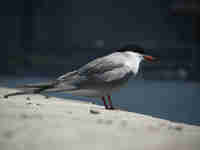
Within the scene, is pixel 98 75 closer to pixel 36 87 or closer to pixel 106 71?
pixel 106 71

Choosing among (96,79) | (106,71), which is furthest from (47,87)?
(106,71)

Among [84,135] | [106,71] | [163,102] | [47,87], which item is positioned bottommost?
[163,102]

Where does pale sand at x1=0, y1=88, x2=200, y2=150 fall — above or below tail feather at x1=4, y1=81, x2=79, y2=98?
below

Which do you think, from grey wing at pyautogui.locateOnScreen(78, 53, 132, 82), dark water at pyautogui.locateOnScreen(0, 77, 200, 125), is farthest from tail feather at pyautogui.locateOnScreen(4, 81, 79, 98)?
dark water at pyautogui.locateOnScreen(0, 77, 200, 125)

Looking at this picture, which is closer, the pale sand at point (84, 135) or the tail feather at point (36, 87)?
the pale sand at point (84, 135)

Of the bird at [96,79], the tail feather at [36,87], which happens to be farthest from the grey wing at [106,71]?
the tail feather at [36,87]

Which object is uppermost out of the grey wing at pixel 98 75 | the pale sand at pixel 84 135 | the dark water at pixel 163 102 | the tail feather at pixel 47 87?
the grey wing at pixel 98 75

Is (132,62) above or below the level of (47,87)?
above

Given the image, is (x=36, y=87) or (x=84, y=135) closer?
(x=84, y=135)

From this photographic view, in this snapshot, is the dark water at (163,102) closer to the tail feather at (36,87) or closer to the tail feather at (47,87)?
the tail feather at (47,87)

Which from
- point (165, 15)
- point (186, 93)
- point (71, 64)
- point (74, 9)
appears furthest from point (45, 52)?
point (186, 93)

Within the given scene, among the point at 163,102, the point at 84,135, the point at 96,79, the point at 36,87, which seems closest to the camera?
the point at 84,135

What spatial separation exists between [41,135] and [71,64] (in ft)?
23.1

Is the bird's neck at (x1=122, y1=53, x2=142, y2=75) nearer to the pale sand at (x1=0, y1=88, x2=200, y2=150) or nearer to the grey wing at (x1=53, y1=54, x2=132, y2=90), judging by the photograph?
the grey wing at (x1=53, y1=54, x2=132, y2=90)
